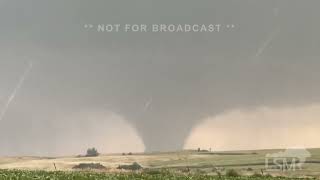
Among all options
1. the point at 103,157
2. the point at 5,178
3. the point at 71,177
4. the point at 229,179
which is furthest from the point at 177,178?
the point at 103,157

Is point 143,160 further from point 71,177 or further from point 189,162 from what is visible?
point 71,177

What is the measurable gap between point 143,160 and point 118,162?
48.6 feet

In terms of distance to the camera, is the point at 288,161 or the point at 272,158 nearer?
the point at 288,161

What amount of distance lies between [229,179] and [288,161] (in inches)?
4619

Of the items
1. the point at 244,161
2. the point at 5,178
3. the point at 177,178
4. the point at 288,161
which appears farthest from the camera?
the point at 244,161

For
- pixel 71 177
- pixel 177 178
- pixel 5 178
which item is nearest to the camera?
pixel 5 178

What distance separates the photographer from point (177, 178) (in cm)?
5950

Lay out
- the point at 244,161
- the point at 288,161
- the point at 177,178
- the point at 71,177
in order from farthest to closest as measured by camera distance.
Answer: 1. the point at 244,161
2. the point at 288,161
3. the point at 177,178
4. the point at 71,177

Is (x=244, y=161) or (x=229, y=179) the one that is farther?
(x=244, y=161)

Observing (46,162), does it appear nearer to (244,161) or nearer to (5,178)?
(244,161)

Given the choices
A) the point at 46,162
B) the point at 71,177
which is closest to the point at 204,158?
the point at 46,162

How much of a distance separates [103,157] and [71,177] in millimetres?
144239

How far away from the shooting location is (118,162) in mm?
185625

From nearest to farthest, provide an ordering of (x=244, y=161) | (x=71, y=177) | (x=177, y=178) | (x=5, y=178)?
1. (x=5, y=178)
2. (x=71, y=177)
3. (x=177, y=178)
4. (x=244, y=161)
